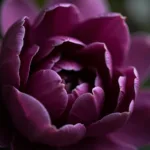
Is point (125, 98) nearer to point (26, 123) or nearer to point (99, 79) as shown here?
point (99, 79)

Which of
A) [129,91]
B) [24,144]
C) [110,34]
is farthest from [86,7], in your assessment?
[24,144]

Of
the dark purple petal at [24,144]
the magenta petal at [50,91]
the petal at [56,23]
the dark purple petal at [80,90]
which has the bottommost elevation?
the dark purple petal at [24,144]

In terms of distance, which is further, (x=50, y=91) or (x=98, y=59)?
(x=98, y=59)

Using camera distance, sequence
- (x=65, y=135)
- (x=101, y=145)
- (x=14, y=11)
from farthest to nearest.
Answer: (x=14, y=11), (x=101, y=145), (x=65, y=135)

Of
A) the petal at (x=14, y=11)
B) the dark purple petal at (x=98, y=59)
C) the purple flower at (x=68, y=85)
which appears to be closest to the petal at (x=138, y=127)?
the purple flower at (x=68, y=85)

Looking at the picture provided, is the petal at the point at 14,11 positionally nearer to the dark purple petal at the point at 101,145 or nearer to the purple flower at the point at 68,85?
the purple flower at the point at 68,85

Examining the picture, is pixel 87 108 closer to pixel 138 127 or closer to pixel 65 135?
pixel 65 135

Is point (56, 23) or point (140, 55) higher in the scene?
point (56, 23)

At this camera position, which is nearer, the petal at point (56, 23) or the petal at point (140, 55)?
the petal at point (56, 23)
